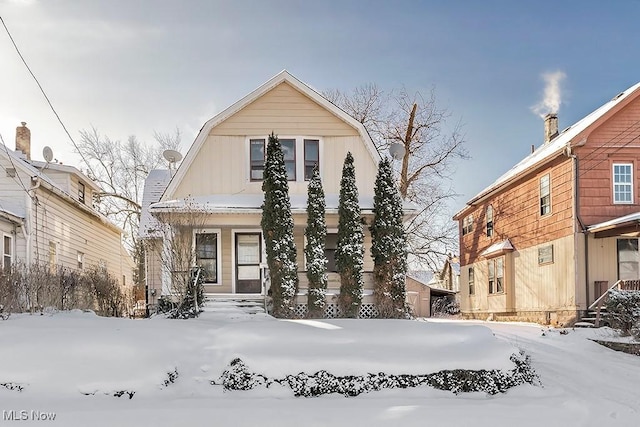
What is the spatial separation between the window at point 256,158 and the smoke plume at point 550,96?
1148 centimetres

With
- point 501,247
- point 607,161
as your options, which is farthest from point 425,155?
point 607,161

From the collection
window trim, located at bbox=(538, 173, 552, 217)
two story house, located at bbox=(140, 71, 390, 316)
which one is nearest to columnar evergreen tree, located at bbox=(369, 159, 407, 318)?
two story house, located at bbox=(140, 71, 390, 316)

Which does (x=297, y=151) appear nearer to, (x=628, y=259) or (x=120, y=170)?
(x=628, y=259)

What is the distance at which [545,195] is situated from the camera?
53.5ft

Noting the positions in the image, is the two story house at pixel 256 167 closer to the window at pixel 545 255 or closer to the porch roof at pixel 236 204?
the porch roof at pixel 236 204

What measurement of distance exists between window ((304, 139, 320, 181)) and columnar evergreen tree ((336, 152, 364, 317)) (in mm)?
2065

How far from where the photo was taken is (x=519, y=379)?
7188mm

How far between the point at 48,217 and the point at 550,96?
2024 centimetres

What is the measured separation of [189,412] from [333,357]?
223 centimetres

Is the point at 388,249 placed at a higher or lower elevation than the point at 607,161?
lower

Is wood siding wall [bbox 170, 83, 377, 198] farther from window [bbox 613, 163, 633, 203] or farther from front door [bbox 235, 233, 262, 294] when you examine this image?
window [bbox 613, 163, 633, 203]

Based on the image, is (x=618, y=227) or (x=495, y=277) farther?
(x=495, y=277)

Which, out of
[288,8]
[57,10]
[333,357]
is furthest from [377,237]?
[57,10]

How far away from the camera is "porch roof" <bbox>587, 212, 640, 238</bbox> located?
1258 centimetres
